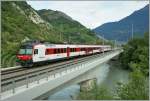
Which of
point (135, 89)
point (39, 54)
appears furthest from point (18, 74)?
point (39, 54)

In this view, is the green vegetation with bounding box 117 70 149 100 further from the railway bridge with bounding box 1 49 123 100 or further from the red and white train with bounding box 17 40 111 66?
the red and white train with bounding box 17 40 111 66

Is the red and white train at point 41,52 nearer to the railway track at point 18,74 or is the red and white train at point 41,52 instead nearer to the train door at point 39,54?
the train door at point 39,54

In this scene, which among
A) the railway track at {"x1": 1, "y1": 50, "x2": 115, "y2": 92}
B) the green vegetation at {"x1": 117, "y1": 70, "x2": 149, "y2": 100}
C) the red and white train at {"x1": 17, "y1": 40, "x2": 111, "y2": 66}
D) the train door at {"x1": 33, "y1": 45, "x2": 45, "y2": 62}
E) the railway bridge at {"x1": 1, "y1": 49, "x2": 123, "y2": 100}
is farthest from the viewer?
the train door at {"x1": 33, "y1": 45, "x2": 45, "y2": 62}

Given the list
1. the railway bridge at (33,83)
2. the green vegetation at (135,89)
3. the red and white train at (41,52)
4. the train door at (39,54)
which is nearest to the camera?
the railway bridge at (33,83)

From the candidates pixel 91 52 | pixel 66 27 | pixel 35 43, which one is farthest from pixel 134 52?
pixel 66 27

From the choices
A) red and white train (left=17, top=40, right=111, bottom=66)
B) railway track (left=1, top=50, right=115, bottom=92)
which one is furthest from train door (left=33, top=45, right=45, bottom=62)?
railway track (left=1, top=50, right=115, bottom=92)

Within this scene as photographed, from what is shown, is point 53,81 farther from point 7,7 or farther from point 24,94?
point 7,7

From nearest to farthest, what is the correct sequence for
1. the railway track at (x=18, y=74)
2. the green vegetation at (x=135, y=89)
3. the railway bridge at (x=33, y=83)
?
the railway bridge at (x=33, y=83) → the railway track at (x=18, y=74) → the green vegetation at (x=135, y=89)

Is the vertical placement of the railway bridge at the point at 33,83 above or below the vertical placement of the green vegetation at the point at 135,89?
above

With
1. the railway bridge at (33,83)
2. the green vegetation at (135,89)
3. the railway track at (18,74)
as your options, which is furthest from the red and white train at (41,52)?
the green vegetation at (135,89)

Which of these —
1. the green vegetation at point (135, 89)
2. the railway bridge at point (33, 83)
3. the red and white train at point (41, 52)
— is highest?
the red and white train at point (41, 52)

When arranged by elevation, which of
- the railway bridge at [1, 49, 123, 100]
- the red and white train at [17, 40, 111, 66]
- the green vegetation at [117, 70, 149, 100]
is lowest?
the green vegetation at [117, 70, 149, 100]

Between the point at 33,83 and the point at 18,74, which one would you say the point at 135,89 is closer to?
the point at 18,74

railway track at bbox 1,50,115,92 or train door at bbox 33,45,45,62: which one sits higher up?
train door at bbox 33,45,45,62
